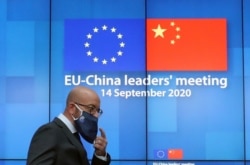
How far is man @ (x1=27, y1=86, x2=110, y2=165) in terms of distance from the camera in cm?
248

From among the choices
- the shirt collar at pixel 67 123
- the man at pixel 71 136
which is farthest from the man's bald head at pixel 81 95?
the shirt collar at pixel 67 123

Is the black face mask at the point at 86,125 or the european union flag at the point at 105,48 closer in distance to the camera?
the black face mask at the point at 86,125

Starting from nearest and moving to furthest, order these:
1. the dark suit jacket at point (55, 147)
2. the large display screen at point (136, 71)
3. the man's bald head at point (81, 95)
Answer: the dark suit jacket at point (55, 147)
the man's bald head at point (81, 95)
the large display screen at point (136, 71)

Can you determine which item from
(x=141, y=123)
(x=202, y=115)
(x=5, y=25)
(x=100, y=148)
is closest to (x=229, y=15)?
(x=202, y=115)

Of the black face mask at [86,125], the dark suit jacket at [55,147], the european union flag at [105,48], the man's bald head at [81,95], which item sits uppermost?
the european union flag at [105,48]

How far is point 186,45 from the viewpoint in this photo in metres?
9.34

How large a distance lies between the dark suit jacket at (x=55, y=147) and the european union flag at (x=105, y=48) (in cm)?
672

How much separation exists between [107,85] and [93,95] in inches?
263

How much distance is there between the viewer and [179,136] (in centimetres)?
924

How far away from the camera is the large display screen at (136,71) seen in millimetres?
9266

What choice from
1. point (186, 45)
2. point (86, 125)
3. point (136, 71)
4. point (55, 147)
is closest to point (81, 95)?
point (86, 125)

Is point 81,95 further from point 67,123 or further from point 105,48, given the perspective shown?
point 105,48

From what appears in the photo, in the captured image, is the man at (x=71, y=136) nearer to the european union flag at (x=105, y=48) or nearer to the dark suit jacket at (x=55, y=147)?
the dark suit jacket at (x=55, y=147)

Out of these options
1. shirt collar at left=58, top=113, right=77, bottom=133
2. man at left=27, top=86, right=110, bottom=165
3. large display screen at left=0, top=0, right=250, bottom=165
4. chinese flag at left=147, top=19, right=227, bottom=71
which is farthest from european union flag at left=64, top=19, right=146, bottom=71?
shirt collar at left=58, top=113, right=77, bottom=133
